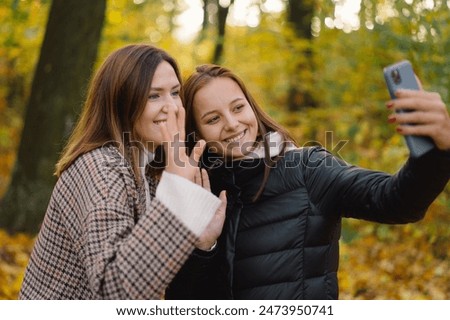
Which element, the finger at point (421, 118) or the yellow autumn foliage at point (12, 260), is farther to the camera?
the yellow autumn foliage at point (12, 260)

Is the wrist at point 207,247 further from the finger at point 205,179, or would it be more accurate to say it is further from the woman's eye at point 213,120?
the woman's eye at point 213,120

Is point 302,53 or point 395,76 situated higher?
point 302,53

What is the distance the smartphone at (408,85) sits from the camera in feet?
6.01

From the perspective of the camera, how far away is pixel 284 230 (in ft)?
7.95

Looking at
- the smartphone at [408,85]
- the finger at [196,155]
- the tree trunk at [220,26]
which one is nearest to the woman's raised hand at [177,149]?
the finger at [196,155]

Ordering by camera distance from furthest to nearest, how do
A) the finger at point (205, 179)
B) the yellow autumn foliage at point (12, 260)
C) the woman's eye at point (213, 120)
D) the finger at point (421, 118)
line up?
the yellow autumn foliage at point (12, 260)
the woman's eye at point (213, 120)
the finger at point (205, 179)
the finger at point (421, 118)

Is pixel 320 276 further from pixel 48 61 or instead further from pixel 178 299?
pixel 48 61

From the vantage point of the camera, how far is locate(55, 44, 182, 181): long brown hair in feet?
8.32

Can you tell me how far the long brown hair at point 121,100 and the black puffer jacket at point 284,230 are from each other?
1.70 feet

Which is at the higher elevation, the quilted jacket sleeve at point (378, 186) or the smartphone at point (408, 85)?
the smartphone at point (408, 85)

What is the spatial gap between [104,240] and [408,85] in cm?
119

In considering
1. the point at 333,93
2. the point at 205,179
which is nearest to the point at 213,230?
the point at 205,179

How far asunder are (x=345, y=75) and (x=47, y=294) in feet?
20.1

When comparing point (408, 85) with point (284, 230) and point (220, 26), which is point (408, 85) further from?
point (220, 26)
